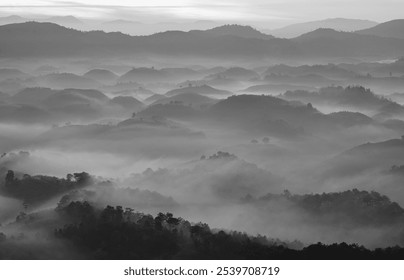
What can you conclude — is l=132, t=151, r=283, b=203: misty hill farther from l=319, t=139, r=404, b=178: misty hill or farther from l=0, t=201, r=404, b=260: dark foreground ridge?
l=0, t=201, r=404, b=260: dark foreground ridge

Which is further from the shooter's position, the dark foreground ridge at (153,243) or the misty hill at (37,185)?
the misty hill at (37,185)

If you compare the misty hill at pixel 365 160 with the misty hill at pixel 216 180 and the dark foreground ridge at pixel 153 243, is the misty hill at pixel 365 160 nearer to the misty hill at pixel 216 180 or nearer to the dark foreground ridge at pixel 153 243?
the misty hill at pixel 216 180

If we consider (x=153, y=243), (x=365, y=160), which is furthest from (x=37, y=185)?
(x=365, y=160)

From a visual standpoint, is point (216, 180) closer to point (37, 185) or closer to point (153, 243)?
point (37, 185)

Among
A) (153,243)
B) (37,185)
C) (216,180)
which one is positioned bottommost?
(153,243)

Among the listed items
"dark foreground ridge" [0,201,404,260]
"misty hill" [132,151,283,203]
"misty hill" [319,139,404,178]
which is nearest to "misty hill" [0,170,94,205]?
"misty hill" [132,151,283,203]

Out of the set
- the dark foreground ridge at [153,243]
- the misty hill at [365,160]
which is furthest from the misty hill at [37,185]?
the misty hill at [365,160]

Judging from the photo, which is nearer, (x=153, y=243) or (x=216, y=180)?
(x=153, y=243)

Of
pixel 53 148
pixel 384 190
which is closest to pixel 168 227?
pixel 384 190

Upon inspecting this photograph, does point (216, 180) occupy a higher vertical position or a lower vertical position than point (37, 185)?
higher

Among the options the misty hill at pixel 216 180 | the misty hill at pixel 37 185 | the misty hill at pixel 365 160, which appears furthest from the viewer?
the misty hill at pixel 365 160

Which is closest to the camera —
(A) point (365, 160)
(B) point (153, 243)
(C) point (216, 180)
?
(B) point (153, 243)

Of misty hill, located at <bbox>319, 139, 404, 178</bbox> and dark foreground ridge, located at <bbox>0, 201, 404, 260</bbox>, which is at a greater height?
misty hill, located at <bbox>319, 139, 404, 178</bbox>
